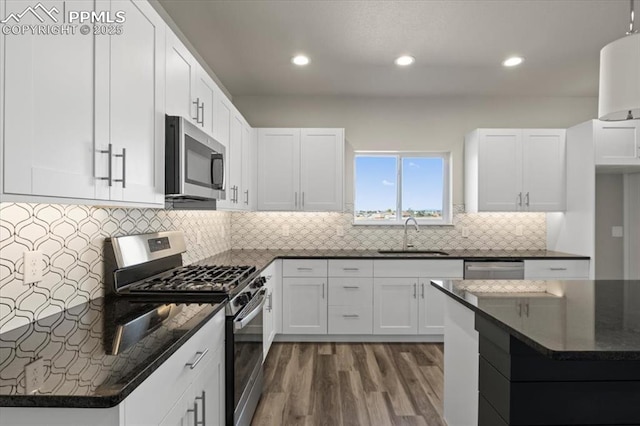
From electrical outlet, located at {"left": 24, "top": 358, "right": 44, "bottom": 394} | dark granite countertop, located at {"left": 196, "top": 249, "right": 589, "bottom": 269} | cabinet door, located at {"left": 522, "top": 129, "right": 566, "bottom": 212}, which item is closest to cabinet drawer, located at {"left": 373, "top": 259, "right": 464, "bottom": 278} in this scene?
dark granite countertop, located at {"left": 196, "top": 249, "right": 589, "bottom": 269}

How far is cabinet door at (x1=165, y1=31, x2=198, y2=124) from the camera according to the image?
72.8 inches

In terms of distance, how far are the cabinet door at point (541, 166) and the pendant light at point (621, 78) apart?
2471 millimetres

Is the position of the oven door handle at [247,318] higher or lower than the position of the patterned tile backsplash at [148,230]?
lower

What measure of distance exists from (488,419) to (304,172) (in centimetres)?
294

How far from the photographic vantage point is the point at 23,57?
96 centimetres

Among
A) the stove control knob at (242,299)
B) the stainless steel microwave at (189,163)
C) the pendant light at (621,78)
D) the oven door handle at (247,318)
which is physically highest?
the pendant light at (621,78)

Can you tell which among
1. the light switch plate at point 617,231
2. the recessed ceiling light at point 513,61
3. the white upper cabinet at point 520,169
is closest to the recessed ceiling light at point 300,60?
the recessed ceiling light at point 513,61

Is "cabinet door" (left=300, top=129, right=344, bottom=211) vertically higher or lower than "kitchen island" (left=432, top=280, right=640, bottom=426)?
higher

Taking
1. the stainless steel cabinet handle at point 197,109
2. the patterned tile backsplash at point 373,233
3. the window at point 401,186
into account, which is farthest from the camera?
the window at point 401,186

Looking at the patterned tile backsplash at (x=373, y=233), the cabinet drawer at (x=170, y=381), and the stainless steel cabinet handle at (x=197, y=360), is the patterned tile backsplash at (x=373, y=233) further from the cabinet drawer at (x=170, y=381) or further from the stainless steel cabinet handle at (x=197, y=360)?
the stainless steel cabinet handle at (x=197, y=360)

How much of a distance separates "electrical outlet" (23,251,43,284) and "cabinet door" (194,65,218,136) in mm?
1173

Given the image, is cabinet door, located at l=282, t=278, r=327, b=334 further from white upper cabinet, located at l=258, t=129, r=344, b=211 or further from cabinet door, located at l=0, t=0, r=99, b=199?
cabinet door, located at l=0, t=0, r=99, b=199

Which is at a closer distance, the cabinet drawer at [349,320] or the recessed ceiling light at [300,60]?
the recessed ceiling light at [300,60]

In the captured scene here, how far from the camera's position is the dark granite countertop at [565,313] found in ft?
3.47
